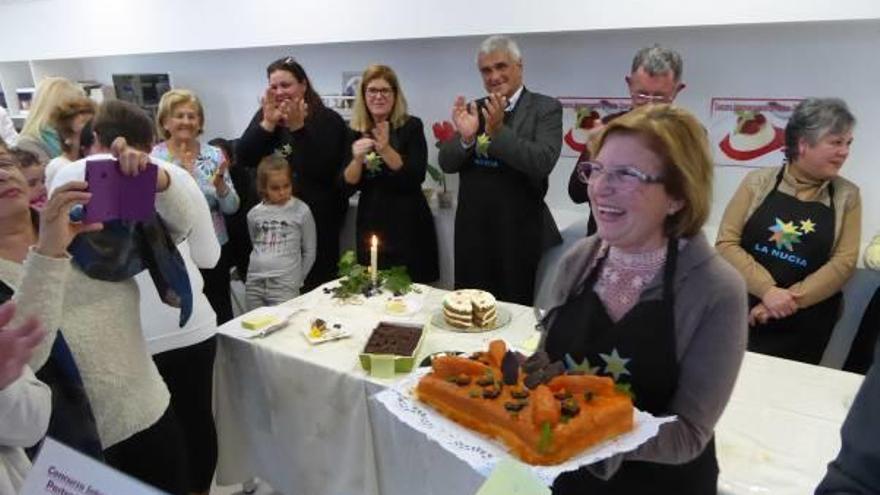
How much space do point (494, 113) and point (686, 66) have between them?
1.28 meters

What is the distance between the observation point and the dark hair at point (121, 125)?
1.75m

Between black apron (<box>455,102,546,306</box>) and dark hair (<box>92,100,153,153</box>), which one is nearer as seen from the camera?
dark hair (<box>92,100,153,153</box>)

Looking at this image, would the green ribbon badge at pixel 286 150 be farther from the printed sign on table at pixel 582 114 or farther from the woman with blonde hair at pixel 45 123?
the printed sign on table at pixel 582 114

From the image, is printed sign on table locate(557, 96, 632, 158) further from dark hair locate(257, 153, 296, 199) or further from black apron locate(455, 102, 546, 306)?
dark hair locate(257, 153, 296, 199)

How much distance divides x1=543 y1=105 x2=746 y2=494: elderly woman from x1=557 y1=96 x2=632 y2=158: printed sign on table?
7.03 ft

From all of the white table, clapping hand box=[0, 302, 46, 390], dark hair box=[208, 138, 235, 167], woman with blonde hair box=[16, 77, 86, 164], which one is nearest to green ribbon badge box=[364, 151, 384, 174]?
the white table

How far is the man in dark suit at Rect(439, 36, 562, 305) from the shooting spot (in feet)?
8.27

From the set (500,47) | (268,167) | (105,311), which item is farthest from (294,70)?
(105,311)

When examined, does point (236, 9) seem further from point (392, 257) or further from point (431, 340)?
point (431, 340)

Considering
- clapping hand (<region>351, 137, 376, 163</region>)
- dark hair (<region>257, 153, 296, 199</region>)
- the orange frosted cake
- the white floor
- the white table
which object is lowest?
the white floor

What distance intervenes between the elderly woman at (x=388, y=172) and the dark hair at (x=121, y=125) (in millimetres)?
1169

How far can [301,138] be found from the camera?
3027 mm

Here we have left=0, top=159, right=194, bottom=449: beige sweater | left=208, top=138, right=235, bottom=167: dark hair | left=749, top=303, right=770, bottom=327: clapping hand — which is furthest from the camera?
left=208, top=138, right=235, bottom=167: dark hair

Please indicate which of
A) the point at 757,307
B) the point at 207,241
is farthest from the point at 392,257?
the point at 757,307
